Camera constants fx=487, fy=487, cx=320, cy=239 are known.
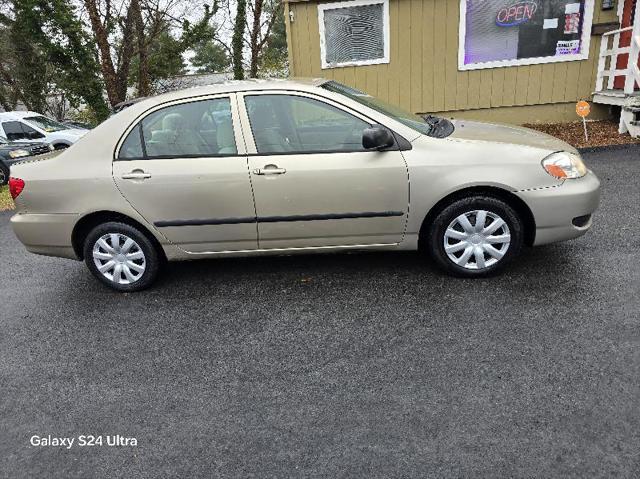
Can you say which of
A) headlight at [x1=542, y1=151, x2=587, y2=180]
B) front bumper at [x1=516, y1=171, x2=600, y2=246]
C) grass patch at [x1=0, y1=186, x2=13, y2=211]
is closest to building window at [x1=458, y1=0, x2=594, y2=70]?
headlight at [x1=542, y1=151, x2=587, y2=180]

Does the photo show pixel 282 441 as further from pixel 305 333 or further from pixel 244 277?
pixel 244 277

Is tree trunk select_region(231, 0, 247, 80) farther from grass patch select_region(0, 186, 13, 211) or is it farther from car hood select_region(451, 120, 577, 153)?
car hood select_region(451, 120, 577, 153)

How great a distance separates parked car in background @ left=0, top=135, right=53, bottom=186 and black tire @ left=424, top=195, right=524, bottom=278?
11.1m

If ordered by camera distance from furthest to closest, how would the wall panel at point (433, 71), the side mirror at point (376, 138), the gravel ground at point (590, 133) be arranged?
1. the wall panel at point (433, 71)
2. the gravel ground at point (590, 133)
3. the side mirror at point (376, 138)

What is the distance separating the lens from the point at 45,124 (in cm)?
1386

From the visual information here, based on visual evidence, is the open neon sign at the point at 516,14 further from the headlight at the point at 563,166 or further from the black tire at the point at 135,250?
the black tire at the point at 135,250

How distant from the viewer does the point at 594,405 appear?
Result: 7.86ft

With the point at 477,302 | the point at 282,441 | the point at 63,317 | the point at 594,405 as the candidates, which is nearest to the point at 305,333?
the point at 282,441

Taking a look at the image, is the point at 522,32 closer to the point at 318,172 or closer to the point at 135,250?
the point at 318,172

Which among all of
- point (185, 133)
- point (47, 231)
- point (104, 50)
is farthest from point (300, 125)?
point (104, 50)

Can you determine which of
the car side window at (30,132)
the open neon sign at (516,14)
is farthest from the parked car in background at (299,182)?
the car side window at (30,132)

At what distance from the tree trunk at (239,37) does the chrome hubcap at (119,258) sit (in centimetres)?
1652

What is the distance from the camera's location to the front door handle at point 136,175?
12.2 ft

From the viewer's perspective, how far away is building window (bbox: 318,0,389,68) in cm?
938
